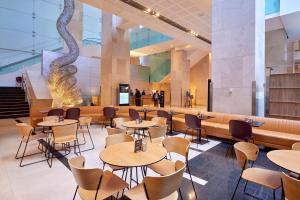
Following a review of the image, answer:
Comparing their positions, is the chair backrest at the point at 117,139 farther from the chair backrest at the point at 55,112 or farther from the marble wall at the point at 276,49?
the marble wall at the point at 276,49

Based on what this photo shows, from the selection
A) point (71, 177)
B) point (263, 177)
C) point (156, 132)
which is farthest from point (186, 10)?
point (71, 177)

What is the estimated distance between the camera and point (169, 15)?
707 centimetres

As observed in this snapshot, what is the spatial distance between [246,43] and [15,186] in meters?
6.54

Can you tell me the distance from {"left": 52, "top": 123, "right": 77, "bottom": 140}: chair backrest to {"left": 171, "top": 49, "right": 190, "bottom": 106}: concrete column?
1010cm

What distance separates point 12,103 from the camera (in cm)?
988

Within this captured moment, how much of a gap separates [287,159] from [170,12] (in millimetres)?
6373

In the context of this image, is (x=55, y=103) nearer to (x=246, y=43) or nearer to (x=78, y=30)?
(x=78, y=30)

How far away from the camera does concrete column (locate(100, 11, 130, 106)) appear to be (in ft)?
31.8

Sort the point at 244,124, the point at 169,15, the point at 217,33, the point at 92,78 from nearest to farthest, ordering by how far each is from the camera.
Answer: the point at 244,124
the point at 217,33
the point at 169,15
the point at 92,78

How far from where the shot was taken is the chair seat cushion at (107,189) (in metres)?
1.81

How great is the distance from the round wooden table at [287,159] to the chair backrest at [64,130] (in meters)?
3.72

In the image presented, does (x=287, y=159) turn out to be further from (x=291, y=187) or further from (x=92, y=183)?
(x=92, y=183)

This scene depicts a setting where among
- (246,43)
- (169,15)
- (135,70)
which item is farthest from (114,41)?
(246,43)

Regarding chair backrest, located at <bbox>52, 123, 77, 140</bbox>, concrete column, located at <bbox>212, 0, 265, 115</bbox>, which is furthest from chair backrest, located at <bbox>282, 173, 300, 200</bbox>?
concrete column, located at <bbox>212, 0, 265, 115</bbox>
